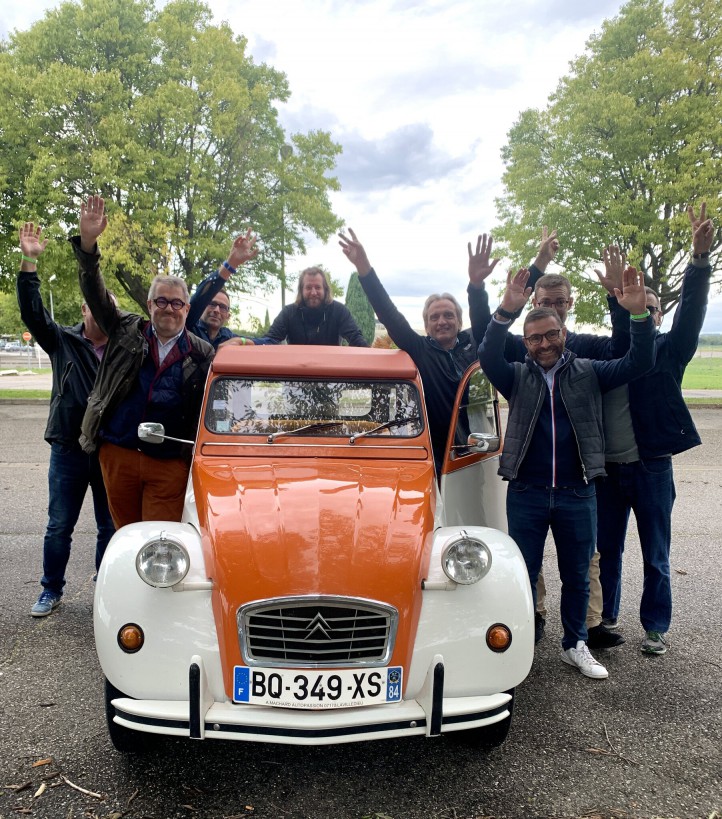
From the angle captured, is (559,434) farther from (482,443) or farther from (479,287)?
(479,287)

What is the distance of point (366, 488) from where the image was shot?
3100 mm

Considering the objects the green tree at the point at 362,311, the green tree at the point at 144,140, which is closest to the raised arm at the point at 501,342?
the green tree at the point at 144,140

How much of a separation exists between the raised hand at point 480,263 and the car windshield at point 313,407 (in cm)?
87

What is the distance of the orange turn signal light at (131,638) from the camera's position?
2480 millimetres

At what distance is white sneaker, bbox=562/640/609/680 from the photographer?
3.49 m

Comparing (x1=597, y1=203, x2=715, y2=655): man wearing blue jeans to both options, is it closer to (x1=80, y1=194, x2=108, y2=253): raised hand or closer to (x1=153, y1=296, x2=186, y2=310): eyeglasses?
(x1=153, y1=296, x2=186, y2=310): eyeglasses

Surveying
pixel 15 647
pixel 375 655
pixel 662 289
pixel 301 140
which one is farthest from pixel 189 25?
pixel 375 655

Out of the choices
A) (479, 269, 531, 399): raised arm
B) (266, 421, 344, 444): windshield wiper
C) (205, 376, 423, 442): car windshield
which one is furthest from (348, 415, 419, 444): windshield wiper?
(479, 269, 531, 399): raised arm

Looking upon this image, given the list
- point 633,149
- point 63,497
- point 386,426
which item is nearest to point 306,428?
point 386,426

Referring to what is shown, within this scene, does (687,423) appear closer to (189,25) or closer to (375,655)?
(375,655)

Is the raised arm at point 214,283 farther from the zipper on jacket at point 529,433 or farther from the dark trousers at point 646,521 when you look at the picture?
the dark trousers at point 646,521

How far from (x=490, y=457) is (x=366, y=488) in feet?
4.54

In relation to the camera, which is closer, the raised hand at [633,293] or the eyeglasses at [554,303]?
the raised hand at [633,293]

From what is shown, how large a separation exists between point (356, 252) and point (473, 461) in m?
1.64
